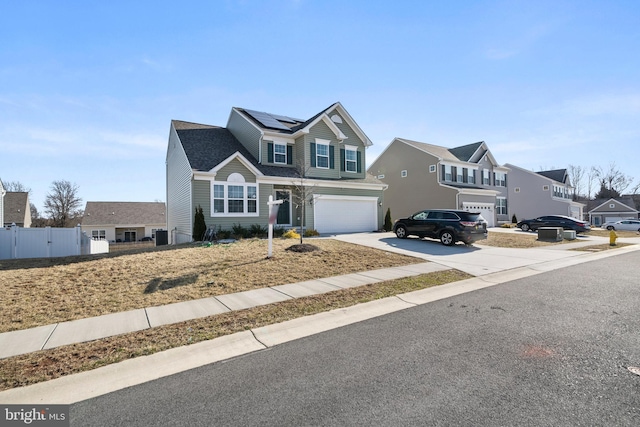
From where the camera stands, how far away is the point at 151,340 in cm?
452

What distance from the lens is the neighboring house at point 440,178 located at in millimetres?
29516

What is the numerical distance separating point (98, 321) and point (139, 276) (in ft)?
9.26

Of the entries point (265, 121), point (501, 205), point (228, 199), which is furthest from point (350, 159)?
point (501, 205)

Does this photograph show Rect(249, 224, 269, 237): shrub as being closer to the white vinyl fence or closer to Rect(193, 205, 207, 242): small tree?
Rect(193, 205, 207, 242): small tree

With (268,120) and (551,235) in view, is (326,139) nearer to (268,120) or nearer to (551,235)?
(268,120)

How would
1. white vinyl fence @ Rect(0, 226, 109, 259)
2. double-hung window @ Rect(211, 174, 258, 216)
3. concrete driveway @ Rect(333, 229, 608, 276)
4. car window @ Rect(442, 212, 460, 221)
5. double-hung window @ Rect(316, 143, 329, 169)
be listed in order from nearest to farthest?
1. concrete driveway @ Rect(333, 229, 608, 276)
2. white vinyl fence @ Rect(0, 226, 109, 259)
3. car window @ Rect(442, 212, 460, 221)
4. double-hung window @ Rect(211, 174, 258, 216)
5. double-hung window @ Rect(316, 143, 329, 169)

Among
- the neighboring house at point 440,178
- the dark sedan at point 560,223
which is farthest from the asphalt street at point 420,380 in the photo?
the neighboring house at point 440,178

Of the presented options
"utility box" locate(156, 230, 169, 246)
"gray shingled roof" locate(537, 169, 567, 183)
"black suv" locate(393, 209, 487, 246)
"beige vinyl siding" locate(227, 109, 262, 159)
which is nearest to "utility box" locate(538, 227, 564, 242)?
"black suv" locate(393, 209, 487, 246)

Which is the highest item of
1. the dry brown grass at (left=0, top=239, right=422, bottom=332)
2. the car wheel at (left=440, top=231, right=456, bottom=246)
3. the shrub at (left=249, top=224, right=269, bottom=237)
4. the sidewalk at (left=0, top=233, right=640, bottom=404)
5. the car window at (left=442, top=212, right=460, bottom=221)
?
the car window at (left=442, top=212, right=460, bottom=221)

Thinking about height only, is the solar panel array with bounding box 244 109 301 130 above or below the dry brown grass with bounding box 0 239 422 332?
above

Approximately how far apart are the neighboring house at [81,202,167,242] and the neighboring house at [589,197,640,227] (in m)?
72.8

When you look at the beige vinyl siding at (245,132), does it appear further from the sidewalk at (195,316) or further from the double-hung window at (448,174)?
the double-hung window at (448,174)

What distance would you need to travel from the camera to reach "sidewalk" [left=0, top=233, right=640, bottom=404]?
3.42 meters

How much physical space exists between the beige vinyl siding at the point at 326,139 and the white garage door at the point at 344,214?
72.1 inches
